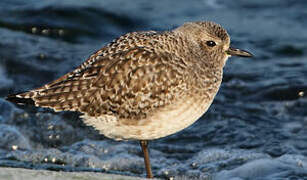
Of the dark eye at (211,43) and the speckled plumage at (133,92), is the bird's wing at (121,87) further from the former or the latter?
the dark eye at (211,43)

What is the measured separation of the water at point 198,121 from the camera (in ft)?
28.0

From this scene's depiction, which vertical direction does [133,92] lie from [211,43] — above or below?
below

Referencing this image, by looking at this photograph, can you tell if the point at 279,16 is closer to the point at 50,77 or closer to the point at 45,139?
the point at 50,77

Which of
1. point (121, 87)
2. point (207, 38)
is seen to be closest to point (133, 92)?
point (121, 87)

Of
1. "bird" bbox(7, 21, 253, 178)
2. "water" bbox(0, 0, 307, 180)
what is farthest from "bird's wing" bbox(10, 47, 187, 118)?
"water" bbox(0, 0, 307, 180)

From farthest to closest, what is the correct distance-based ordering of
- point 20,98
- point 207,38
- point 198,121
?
point 198,121 → point 207,38 → point 20,98

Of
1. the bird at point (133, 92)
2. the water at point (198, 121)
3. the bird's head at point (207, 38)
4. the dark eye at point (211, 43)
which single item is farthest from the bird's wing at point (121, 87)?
the water at point (198, 121)

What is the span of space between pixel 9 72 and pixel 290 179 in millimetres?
5929

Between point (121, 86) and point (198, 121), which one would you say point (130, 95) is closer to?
point (121, 86)

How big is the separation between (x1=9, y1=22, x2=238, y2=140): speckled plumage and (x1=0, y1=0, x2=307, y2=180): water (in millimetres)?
1655

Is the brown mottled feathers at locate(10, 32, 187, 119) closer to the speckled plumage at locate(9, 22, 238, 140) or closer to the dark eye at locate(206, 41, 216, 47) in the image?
the speckled plumage at locate(9, 22, 238, 140)

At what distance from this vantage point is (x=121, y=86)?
670 centimetres

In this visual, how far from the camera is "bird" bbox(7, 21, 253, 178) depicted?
22.0 ft

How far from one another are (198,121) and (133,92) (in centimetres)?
353
